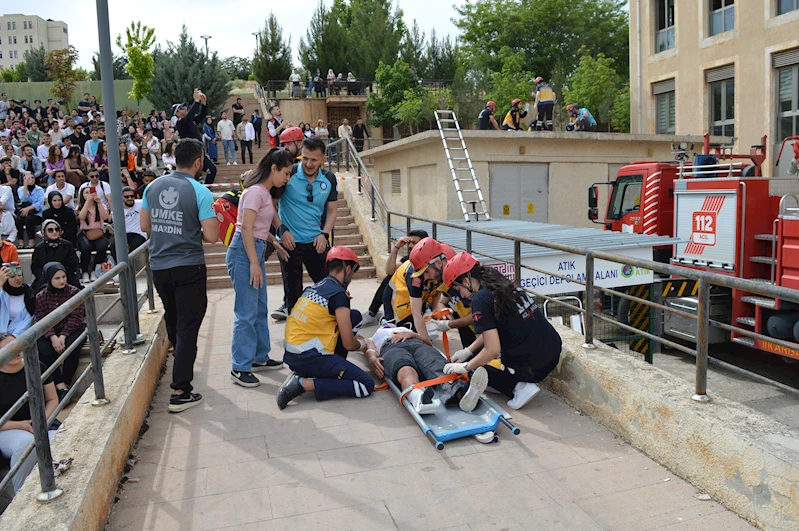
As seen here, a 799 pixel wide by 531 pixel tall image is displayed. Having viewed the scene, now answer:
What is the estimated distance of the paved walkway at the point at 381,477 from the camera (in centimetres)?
311

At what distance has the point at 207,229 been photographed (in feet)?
14.8

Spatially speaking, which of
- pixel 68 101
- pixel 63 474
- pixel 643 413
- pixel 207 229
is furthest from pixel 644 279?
pixel 68 101

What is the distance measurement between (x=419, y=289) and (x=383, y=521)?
236cm

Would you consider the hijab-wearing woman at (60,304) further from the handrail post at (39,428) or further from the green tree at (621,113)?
the green tree at (621,113)

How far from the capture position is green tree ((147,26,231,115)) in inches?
1255

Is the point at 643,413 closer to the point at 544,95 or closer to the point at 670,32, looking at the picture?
the point at 544,95

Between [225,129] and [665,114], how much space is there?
16.6m

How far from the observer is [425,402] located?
4.25 meters

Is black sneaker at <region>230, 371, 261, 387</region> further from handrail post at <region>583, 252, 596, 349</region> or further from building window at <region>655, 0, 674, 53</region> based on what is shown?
building window at <region>655, 0, 674, 53</region>

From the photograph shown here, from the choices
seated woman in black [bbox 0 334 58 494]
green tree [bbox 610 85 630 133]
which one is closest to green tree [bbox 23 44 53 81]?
green tree [bbox 610 85 630 133]

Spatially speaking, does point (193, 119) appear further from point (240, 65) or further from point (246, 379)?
point (240, 65)

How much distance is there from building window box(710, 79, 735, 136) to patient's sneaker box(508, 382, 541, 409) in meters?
19.7

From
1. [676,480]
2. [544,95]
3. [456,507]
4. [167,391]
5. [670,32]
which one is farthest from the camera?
[670,32]

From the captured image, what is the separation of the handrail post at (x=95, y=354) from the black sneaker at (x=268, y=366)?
1740 mm
